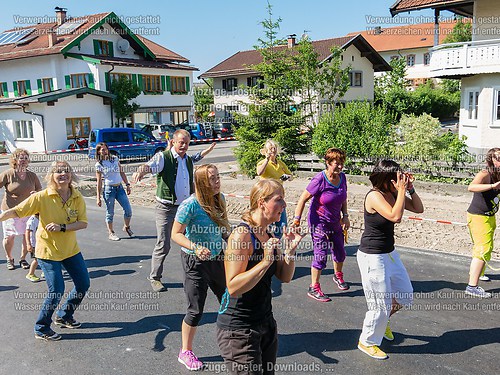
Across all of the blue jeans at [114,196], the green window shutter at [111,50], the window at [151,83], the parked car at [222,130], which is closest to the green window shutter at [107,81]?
the green window shutter at [111,50]

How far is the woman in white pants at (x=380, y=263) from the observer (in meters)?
4.48

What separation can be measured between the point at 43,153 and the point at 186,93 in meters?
16.2

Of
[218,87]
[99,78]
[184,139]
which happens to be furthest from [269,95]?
[218,87]

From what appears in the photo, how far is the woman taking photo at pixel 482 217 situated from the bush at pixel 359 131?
937cm

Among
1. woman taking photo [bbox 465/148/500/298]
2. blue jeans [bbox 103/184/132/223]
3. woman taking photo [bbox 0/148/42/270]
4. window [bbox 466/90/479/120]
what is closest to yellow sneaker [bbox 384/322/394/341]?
woman taking photo [bbox 465/148/500/298]

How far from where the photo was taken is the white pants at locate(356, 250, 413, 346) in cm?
450

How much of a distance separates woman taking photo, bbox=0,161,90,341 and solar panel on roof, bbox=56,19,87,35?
119 ft

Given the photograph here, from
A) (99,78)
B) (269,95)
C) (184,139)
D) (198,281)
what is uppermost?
(99,78)

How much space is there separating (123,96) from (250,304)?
34395 millimetres

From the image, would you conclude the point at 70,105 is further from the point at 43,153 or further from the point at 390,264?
the point at 390,264

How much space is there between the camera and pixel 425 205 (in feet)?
38.9

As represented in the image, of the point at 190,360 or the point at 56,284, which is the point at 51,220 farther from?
the point at 190,360

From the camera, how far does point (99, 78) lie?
35281 mm

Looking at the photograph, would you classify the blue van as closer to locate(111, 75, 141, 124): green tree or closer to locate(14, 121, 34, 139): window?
locate(14, 121, 34, 139): window
